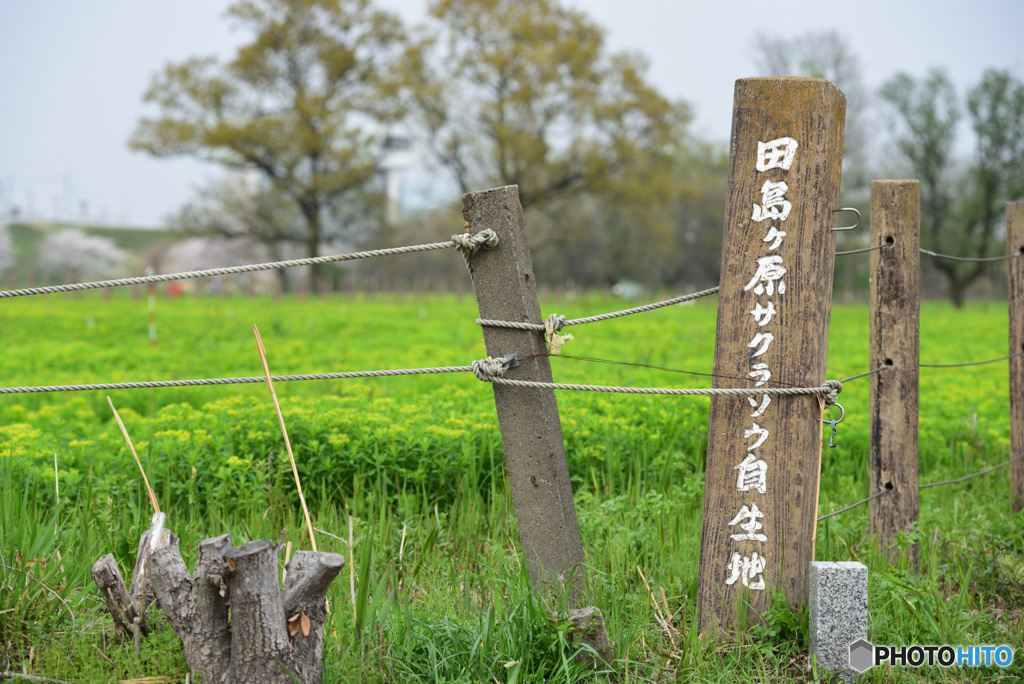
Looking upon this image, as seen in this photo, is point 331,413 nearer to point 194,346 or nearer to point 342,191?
point 194,346

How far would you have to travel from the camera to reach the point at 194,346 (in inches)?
427

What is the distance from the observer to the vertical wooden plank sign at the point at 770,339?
7.78 ft

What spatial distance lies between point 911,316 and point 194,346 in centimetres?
971

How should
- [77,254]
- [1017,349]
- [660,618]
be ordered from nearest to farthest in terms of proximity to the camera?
[660,618], [1017,349], [77,254]

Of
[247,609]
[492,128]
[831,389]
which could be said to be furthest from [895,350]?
[492,128]

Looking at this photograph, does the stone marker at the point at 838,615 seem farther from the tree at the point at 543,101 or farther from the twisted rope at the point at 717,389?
the tree at the point at 543,101

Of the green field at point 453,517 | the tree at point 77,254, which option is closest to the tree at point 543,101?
the green field at point 453,517

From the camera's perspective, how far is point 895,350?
354 cm

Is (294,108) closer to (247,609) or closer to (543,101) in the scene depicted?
(543,101)

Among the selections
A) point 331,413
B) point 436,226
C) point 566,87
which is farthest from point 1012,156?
point 331,413

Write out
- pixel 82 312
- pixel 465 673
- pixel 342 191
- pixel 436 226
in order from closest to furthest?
pixel 465 673 < pixel 82 312 < pixel 342 191 < pixel 436 226

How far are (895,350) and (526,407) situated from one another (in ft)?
6.72

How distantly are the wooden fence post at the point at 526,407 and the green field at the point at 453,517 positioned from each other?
0.18 m

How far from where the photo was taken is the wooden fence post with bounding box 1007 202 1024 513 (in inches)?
162
